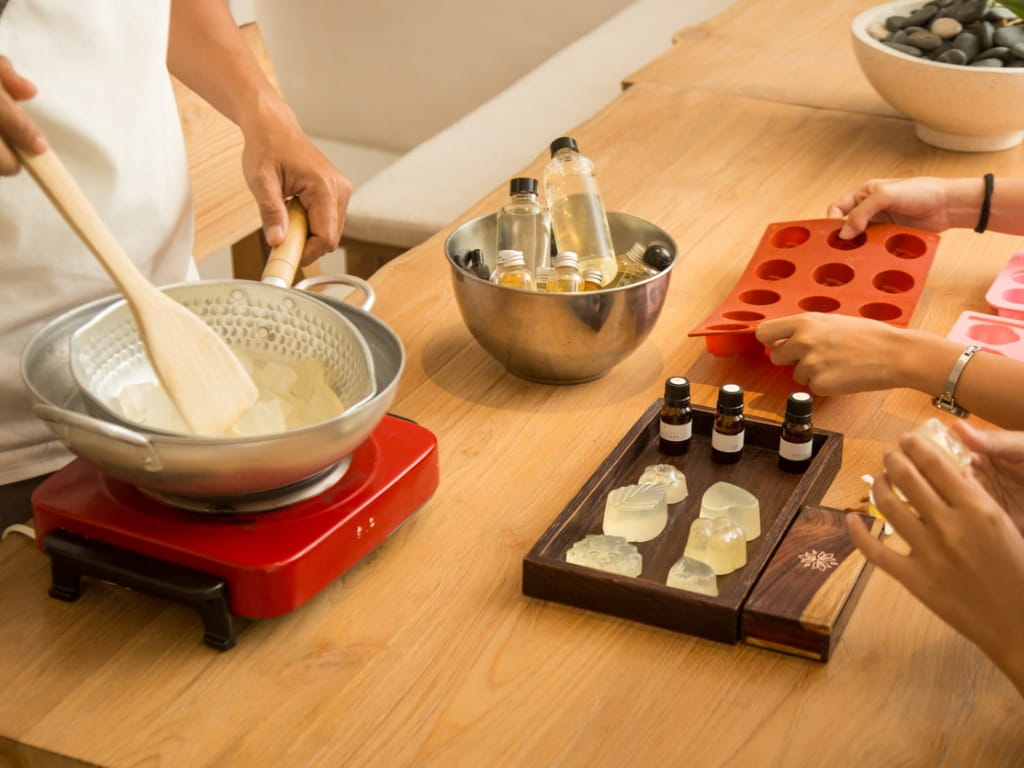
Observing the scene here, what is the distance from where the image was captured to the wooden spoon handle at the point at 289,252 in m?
1.25

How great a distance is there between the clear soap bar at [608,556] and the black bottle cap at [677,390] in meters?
0.20

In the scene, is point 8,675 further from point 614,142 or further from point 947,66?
point 947,66

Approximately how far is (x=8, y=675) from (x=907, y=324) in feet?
3.41

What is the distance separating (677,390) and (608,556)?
8.9 inches

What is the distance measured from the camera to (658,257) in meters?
1.38

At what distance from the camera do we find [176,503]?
105 cm

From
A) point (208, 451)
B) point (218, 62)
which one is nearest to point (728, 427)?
point (208, 451)

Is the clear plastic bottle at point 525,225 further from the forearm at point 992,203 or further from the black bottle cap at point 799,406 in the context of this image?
the forearm at point 992,203

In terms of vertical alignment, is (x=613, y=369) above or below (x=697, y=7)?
above

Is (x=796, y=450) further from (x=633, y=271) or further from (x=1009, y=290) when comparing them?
(x=1009, y=290)

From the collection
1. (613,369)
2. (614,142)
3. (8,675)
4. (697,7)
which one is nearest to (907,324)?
(613,369)

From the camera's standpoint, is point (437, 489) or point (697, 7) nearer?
point (437, 489)

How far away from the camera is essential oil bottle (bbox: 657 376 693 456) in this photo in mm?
1254

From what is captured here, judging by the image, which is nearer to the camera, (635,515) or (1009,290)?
(635,515)
